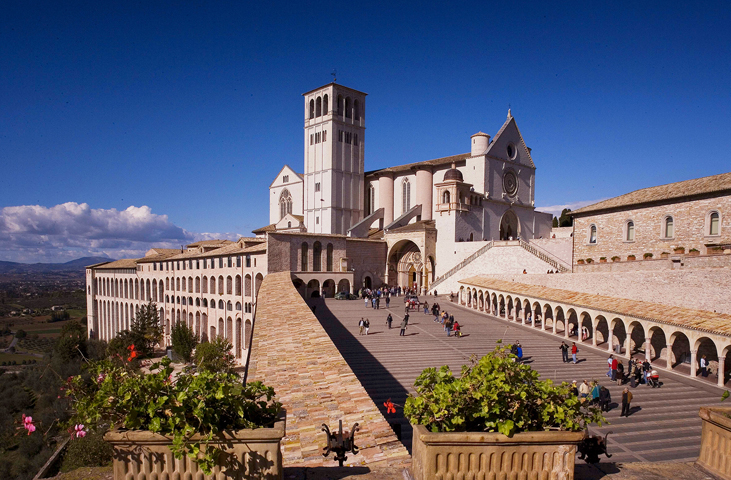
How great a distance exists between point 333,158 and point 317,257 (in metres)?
17.2

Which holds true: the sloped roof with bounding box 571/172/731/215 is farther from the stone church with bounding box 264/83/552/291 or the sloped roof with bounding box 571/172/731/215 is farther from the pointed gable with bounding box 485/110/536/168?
the pointed gable with bounding box 485/110/536/168

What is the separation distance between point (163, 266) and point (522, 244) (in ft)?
138

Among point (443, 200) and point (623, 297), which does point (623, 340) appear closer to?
point (623, 297)

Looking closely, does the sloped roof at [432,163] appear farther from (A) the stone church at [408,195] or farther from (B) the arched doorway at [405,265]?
(B) the arched doorway at [405,265]

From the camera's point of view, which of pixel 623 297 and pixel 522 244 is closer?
pixel 623 297

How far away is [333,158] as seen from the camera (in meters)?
57.6

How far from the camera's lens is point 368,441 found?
515cm

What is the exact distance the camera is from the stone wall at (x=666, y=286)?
69.1 ft

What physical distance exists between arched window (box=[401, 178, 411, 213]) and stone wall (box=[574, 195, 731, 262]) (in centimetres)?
2548

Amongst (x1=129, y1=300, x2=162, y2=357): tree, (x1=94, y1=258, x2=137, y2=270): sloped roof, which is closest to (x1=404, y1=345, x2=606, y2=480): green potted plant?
(x1=129, y1=300, x2=162, y2=357): tree

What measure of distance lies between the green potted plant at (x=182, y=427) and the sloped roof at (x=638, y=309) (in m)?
20.0

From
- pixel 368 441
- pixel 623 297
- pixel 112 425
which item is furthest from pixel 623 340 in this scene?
pixel 112 425

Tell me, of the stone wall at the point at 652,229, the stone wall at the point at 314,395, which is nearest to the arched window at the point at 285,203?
the stone wall at the point at 652,229

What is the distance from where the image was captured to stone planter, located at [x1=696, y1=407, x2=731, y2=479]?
3980 mm
